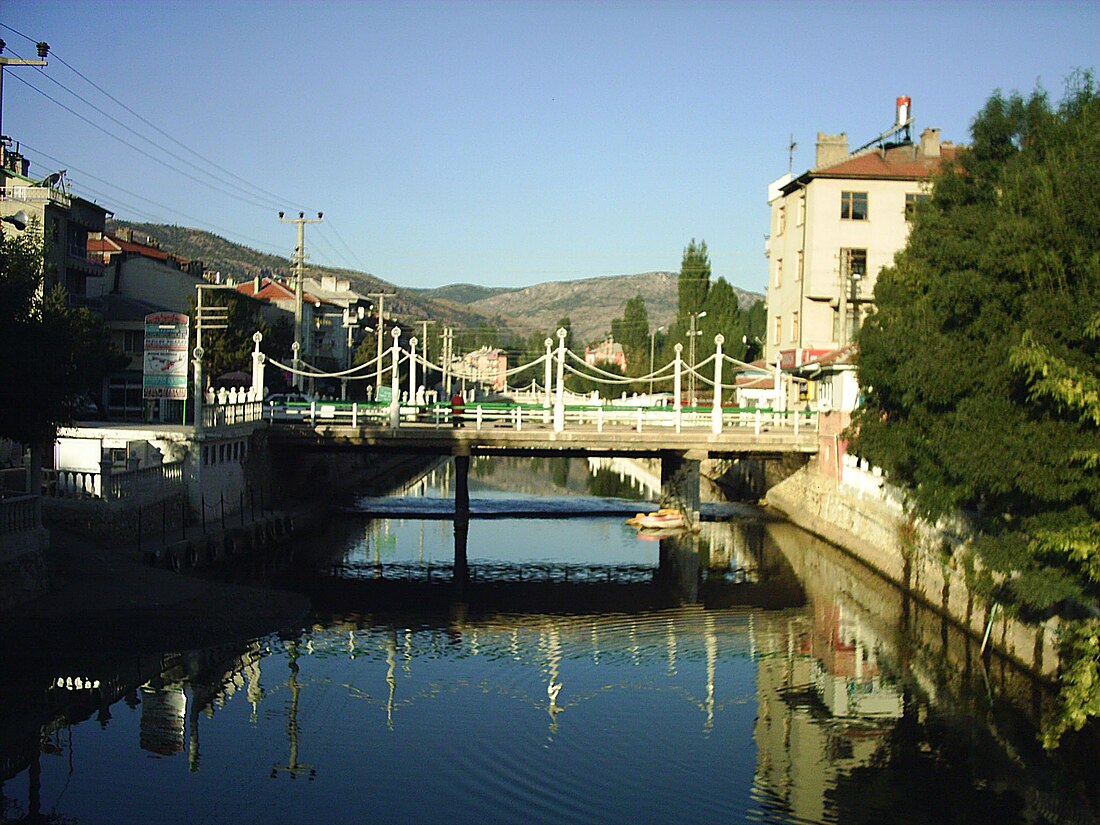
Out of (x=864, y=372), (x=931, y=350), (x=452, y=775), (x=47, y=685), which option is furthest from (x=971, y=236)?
(x=47, y=685)

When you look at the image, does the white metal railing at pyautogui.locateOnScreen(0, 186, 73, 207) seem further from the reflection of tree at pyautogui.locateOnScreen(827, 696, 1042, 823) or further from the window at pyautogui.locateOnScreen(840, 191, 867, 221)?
the reflection of tree at pyautogui.locateOnScreen(827, 696, 1042, 823)

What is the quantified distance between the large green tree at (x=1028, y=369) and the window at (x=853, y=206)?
32.4 m

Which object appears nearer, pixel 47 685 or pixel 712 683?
pixel 47 685

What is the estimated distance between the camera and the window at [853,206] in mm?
57344

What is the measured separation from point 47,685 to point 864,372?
1850cm

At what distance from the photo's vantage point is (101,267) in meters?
65.8

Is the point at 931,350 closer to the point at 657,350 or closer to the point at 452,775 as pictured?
the point at 452,775

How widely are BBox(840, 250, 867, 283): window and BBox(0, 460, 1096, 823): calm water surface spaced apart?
2539 cm

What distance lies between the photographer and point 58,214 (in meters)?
59.8

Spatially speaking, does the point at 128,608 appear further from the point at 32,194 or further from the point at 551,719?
the point at 32,194

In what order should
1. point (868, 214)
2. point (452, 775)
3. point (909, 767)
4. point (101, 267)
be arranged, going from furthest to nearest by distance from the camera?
1. point (101, 267)
2. point (868, 214)
3. point (909, 767)
4. point (452, 775)

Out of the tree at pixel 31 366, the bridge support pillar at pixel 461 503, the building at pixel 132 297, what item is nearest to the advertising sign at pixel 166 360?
the bridge support pillar at pixel 461 503

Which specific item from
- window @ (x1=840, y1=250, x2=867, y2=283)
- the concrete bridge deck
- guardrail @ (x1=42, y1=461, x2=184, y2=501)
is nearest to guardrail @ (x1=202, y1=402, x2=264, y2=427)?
the concrete bridge deck

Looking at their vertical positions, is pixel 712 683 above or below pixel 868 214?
below
